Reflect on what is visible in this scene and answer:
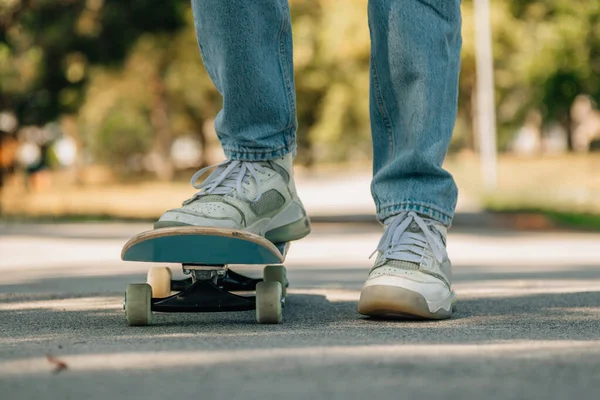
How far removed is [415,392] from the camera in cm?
146

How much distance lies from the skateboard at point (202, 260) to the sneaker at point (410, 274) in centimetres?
27

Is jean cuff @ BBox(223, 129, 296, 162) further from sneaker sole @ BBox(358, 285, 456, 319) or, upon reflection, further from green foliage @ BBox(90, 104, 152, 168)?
green foliage @ BBox(90, 104, 152, 168)

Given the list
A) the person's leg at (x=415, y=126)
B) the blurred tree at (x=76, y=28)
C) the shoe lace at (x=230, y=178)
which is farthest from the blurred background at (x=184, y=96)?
the shoe lace at (x=230, y=178)

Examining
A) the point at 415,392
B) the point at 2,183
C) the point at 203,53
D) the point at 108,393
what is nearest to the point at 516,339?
the point at 415,392

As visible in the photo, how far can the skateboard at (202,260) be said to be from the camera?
2.43 m

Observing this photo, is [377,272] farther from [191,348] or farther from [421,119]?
[191,348]

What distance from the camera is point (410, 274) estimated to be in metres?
2.65

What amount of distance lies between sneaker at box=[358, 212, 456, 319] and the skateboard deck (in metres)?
0.34

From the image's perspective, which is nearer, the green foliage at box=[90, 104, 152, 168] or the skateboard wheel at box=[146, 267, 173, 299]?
the skateboard wheel at box=[146, 267, 173, 299]

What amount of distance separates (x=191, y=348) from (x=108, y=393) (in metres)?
0.40

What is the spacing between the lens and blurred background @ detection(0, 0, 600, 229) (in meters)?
14.3

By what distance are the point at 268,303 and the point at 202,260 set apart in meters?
0.21

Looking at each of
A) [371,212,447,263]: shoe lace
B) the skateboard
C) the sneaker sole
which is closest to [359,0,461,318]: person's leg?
[371,212,447,263]: shoe lace

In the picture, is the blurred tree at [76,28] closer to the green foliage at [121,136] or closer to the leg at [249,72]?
the leg at [249,72]
